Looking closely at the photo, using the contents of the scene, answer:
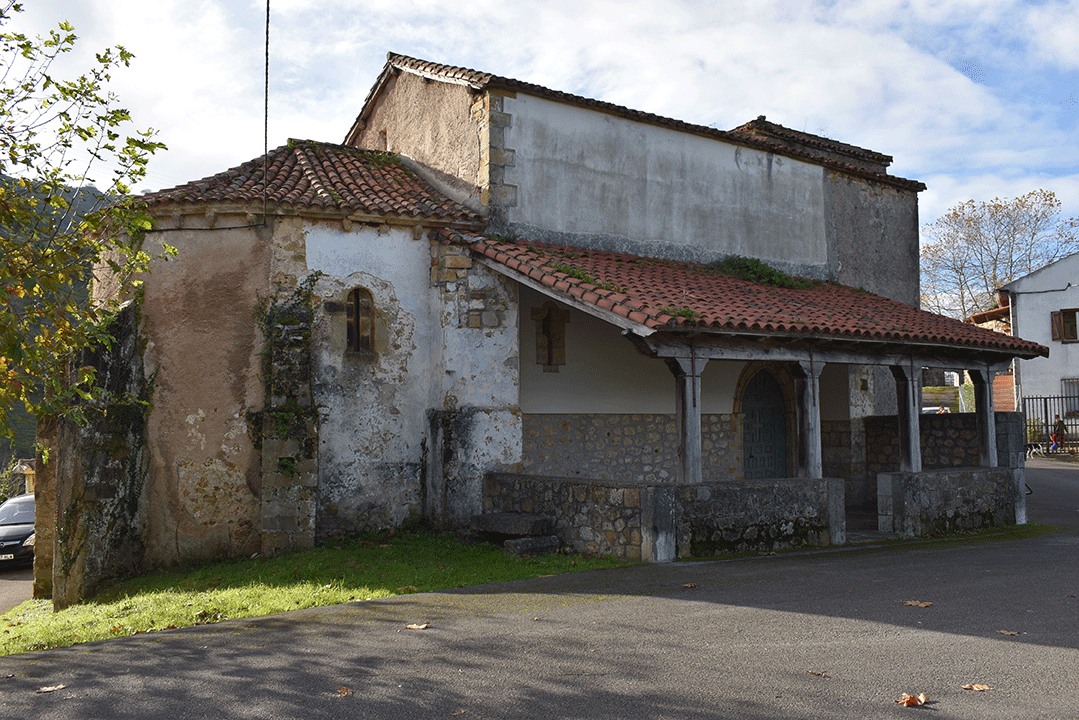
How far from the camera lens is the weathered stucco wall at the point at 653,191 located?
12.4 meters

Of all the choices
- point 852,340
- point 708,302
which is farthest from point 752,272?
point 708,302

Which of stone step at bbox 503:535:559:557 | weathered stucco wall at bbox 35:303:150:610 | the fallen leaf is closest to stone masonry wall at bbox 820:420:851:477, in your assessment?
stone step at bbox 503:535:559:557

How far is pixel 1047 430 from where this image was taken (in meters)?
26.1

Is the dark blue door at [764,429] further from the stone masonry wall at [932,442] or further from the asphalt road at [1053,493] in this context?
the asphalt road at [1053,493]

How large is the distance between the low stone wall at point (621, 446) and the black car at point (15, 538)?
8787 mm

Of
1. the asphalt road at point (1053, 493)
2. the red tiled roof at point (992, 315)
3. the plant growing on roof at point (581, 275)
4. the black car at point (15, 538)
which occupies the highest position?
the red tiled roof at point (992, 315)

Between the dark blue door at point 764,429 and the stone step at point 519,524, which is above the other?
the dark blue door at point 764,429

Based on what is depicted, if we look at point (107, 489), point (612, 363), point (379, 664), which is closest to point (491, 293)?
point (612, 363)

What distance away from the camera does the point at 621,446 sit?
13211 millimetres

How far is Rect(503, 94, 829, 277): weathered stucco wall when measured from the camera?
40.8 ft

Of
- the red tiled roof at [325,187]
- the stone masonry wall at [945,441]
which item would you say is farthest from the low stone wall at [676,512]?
the stone masonry wall at [945,441]

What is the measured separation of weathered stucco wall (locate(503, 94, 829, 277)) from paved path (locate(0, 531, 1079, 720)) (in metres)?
6.44

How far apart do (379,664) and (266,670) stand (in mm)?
753

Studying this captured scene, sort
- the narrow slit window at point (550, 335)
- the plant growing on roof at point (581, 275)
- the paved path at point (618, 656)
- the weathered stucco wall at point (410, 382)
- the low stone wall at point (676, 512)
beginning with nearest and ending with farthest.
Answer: the paved path at point (618, 656), the low stone wall at point (676, 512), the plant growing on roof at point (581, 275), the weathered stucco wall at point (410, 382), the narrow slit window at point (550, 335)
